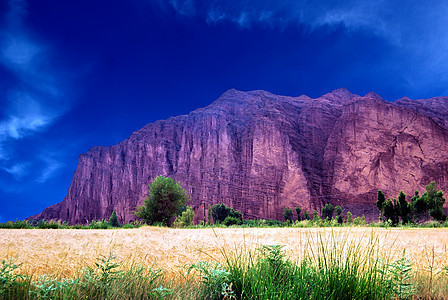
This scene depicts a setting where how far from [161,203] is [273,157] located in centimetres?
6130

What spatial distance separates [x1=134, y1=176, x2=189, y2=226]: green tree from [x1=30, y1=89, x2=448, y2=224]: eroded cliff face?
31383 millimetres

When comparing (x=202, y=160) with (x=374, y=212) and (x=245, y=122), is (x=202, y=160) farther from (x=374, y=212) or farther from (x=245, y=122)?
(x=374, y=212)

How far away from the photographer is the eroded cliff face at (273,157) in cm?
7244

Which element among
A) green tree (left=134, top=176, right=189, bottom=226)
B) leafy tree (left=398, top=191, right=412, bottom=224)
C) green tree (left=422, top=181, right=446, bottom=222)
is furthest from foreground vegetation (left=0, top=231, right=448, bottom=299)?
green tree (left=422, top=181, right=446, bottom=222)

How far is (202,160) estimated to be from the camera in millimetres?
91812

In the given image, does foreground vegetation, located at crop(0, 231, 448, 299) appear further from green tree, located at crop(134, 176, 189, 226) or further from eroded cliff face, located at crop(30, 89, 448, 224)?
eroded cliff face, located at crop(30, 89, 448, 224)

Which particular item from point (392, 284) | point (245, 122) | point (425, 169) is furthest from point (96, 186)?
point (392, 284)

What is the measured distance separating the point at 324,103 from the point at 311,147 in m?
21.4

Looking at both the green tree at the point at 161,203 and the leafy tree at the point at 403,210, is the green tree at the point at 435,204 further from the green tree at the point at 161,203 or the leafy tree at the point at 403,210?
the green tree at the point at 161,203

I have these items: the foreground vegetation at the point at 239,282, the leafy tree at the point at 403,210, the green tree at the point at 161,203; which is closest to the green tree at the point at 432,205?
the leafy tree at the point at 403,210

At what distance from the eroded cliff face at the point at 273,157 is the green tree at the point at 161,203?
31383 mm

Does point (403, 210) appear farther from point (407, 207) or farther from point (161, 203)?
point (161, 203)

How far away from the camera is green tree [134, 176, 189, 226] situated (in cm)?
2483

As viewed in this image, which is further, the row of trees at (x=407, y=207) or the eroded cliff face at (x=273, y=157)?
the eroded cliff face at (x=273, y=157)
